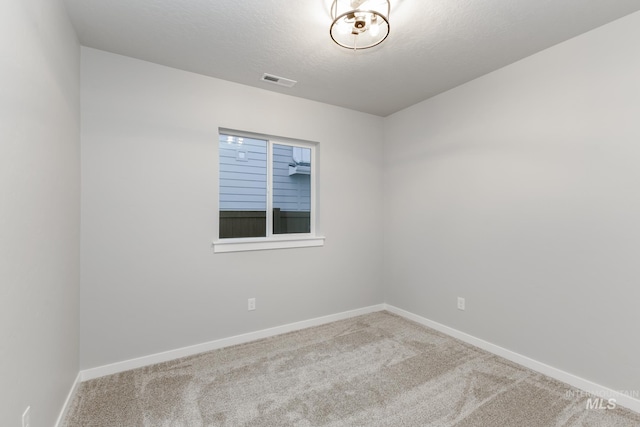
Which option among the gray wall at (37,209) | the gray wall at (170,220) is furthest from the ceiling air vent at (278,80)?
the gray wall at (37,209)

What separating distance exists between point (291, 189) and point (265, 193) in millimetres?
328

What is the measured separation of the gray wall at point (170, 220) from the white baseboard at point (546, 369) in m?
1.30

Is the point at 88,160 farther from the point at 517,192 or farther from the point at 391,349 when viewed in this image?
the point at 517,192

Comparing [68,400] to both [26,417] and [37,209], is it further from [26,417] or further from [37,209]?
[37,209]

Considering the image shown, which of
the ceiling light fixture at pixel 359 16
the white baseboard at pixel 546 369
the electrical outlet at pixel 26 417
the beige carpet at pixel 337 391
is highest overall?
the ceiling light fixture at pixel 359 16

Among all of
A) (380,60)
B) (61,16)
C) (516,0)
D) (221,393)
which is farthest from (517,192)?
(61,16)

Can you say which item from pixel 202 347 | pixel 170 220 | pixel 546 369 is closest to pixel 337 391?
pixel 202 347

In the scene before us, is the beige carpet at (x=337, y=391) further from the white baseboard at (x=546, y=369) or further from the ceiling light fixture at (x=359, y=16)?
the ceiling light fixture at (x=359, y=16)

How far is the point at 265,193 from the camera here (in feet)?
10.5

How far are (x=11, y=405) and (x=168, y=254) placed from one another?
4.81 feet

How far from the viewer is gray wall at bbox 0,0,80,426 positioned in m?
1.16

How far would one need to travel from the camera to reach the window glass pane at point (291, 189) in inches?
129

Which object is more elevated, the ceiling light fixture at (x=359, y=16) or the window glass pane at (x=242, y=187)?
the ceiling light fixture at (x=359, y=16)

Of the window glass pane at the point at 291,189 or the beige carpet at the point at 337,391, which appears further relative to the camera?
the window glass pane at the point at 291,189
